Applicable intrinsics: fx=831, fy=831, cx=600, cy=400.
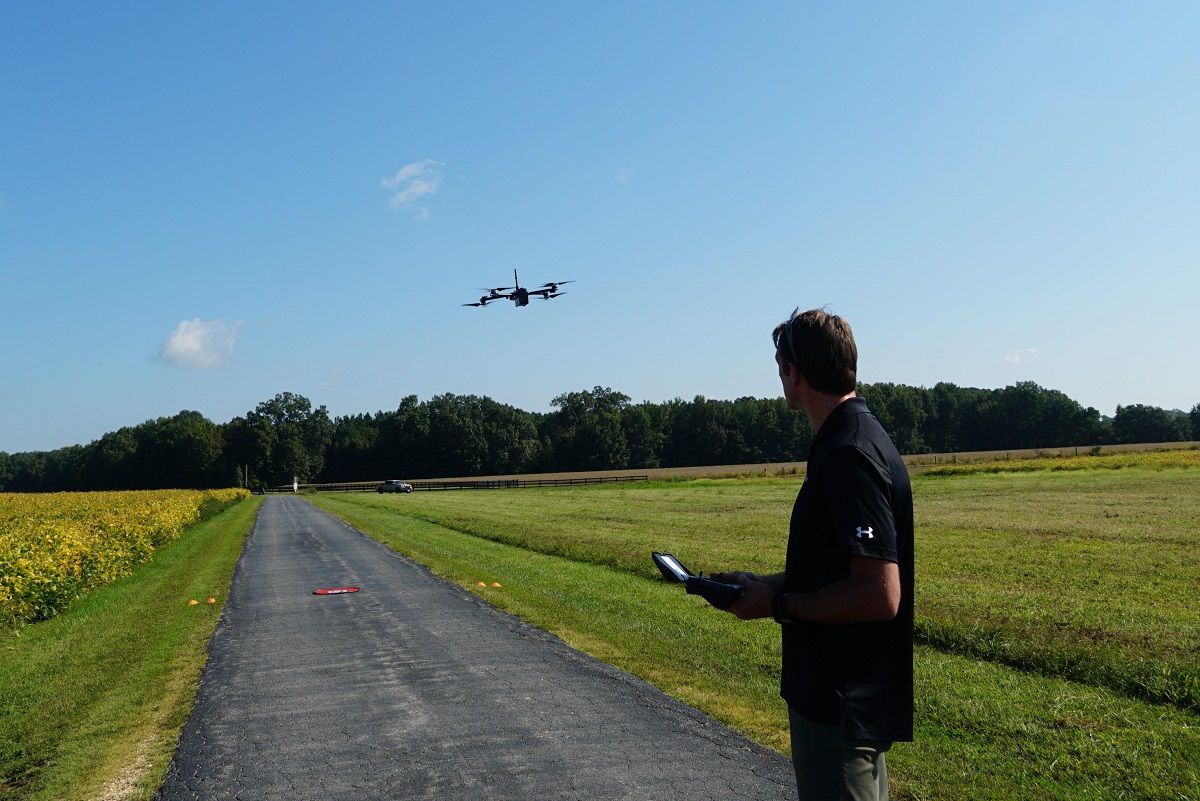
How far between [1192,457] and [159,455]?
443ft

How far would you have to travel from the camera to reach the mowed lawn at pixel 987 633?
588 cm

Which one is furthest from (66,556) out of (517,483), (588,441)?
(588,441)

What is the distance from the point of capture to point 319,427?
137750 millimetres

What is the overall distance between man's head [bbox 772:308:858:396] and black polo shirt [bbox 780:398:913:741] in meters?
0.08

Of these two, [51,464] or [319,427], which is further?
[51,464]

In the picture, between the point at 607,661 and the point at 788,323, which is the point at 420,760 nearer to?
the point at 607,661

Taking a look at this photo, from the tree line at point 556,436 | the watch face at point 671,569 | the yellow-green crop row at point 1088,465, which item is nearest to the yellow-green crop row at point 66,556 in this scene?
the watch face at point 671,569

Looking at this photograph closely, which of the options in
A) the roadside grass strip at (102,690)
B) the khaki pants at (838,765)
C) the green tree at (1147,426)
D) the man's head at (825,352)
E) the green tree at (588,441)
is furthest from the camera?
the green tree at (588,441)

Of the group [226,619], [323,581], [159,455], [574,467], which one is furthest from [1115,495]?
[159,455]

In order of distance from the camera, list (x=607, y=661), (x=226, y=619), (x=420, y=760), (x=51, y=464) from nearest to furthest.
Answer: (x=420, y=760), (x=607, y=661), (x=226, y=619), (x=51, y=464)

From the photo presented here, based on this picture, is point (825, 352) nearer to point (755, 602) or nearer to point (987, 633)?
point (755, 602)

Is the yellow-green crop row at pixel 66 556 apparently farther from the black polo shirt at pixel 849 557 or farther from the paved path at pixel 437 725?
the black polo shirt at pixel 849 557

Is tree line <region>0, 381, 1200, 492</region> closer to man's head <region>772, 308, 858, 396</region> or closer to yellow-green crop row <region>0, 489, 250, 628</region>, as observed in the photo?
yellow-green crop row <region>0, 489, 250, 628</region>

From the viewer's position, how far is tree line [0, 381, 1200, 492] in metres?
126
